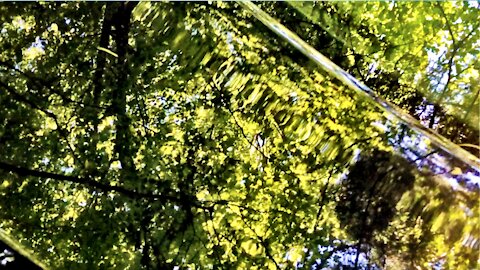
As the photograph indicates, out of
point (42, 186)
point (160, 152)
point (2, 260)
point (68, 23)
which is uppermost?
point (68, 23)

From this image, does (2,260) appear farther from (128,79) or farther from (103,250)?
(128,79)

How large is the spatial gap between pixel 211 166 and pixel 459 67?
423mm

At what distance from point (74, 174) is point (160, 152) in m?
0.15

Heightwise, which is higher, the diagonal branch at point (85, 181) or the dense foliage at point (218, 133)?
the dense foliage at point (218, 133)

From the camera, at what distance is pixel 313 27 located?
1015 mm

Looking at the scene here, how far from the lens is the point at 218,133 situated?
1.00 meters

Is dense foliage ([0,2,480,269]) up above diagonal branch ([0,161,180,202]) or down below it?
above

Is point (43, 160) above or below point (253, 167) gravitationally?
below

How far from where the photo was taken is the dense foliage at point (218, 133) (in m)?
0.93

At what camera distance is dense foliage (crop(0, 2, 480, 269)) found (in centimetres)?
93

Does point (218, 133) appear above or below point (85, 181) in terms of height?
above

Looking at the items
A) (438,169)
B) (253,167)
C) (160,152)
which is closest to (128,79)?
(160,152)

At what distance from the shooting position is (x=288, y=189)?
0.97 metres

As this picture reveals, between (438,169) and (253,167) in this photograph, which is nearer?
(438,169)
